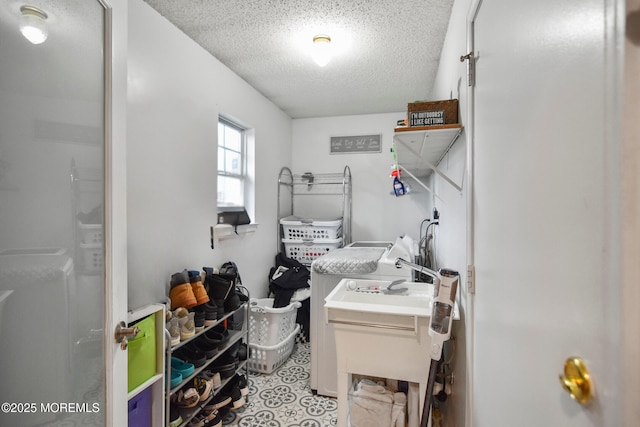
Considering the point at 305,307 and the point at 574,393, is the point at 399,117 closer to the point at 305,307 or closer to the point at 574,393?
the point at 305,307

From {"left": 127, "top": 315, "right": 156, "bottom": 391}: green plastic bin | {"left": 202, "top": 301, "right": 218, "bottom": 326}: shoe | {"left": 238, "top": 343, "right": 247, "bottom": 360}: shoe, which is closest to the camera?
{"left": 127, "top": 315, "right": 156, "bottom": 391}: green plastic bin

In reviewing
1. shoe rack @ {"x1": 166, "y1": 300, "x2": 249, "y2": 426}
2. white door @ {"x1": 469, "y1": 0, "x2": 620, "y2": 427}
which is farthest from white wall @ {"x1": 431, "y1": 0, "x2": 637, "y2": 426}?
shoe rack @ {"x1": 166, "y1": 300, "x2": 249, "y2": 426}

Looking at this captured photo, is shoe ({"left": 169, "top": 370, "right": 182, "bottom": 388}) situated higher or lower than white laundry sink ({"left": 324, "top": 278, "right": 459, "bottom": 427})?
lower

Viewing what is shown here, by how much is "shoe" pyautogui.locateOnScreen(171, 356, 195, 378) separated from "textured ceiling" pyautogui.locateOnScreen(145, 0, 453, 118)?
6.36ft

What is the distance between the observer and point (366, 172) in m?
3.54

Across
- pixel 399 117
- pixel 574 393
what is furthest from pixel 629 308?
pixel 399 117

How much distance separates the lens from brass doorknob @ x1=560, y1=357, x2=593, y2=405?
446 millimetres

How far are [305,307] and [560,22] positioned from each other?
2840mm

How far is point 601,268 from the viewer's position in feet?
1.39

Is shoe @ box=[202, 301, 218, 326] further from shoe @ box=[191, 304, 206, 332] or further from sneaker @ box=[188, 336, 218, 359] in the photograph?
sneaker @ box=[188, 336, 218, 359]

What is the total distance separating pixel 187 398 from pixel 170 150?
4.48 feet

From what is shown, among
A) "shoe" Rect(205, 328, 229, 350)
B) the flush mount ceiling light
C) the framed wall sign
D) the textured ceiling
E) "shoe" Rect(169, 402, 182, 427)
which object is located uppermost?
the textured ceiling

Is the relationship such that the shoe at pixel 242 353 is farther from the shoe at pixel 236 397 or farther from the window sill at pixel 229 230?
the window sill at pixel 229 230

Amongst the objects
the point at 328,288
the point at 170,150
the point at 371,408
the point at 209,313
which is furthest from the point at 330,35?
the point at 371,408
